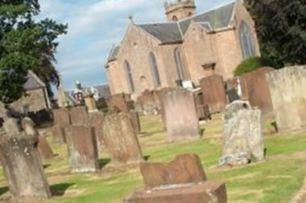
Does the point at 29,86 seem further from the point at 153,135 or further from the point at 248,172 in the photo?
the point at 248,172

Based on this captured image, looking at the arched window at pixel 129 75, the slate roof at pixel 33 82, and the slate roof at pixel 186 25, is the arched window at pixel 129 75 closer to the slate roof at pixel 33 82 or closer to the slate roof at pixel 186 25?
the slate roof at pixel 186 25

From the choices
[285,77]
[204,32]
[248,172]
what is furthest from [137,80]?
[248,172]

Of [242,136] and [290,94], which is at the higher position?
[290,94]

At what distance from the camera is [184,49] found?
226 feet

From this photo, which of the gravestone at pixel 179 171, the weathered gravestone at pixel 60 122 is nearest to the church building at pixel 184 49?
the weathered gravestone at pixel 60 122

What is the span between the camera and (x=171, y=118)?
20.1m

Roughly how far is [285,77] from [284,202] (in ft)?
26.0

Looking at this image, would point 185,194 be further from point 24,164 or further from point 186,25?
point 186,25

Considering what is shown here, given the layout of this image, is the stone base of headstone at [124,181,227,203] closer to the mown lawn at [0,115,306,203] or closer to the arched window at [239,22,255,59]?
the mown lawn at [0,115,306,203]

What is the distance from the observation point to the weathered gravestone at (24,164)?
43.8 feet

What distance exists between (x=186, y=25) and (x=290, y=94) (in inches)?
2182

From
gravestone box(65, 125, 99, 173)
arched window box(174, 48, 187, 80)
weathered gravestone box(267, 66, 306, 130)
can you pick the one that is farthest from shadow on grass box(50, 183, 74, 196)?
arched window box(174, 48, 187, 80)

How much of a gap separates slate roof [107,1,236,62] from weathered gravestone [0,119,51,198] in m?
54.1

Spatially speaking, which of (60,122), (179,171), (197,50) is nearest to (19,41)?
(60,122)
